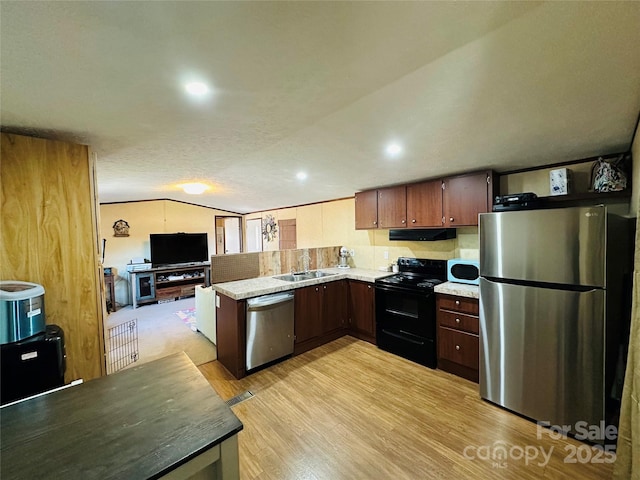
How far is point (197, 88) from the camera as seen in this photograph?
1471 millimetres

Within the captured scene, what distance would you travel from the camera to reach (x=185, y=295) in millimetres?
6348

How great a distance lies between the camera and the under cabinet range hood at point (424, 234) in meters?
3.25

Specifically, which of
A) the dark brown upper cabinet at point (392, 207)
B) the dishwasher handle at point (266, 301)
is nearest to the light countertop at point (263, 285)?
the dishwasher handle at point (266, 301)

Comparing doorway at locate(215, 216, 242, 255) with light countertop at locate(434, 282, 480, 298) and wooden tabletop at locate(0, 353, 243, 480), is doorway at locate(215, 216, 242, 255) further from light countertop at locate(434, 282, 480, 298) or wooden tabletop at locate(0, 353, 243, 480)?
wooden tabletop at locate(0, 353, 243, 480)

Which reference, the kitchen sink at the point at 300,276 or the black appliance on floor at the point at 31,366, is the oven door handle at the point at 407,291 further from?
the black appliance on floor at the point at 31,366

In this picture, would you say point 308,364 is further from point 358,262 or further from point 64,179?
point 64,179

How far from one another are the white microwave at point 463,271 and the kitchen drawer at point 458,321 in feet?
1.49

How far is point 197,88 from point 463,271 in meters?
3.07

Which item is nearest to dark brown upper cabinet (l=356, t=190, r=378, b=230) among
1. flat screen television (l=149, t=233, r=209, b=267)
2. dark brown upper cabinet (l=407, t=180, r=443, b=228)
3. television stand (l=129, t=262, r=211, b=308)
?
dark brown upper cabinet (l=407, t=180, r=443, b=228)

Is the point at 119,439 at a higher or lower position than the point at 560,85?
lower

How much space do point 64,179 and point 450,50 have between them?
274cm

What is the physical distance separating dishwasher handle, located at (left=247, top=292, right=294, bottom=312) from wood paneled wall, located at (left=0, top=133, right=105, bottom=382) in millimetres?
1252

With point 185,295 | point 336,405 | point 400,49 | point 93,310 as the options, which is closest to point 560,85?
point 400,49

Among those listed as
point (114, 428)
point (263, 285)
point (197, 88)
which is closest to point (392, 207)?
point (263, 285)
